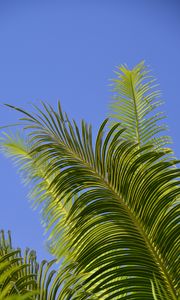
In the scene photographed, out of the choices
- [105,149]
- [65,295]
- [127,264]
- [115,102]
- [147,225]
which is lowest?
[65,295]

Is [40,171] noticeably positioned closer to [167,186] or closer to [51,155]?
[51,155]

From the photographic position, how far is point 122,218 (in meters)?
3.27

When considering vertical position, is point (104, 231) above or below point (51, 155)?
below

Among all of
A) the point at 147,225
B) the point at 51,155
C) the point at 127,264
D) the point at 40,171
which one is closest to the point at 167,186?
the point at 147,225

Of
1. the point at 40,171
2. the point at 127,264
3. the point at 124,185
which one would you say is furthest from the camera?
the point at 40,171

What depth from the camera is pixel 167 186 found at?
10.5 feet

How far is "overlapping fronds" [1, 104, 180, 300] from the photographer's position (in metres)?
3.11

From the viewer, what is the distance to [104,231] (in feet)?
10.5

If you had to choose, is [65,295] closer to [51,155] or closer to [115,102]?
[51,155]

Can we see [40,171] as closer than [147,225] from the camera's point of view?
No

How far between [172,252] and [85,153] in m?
0.81

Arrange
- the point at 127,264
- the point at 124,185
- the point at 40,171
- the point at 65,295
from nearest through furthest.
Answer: the point at 65,295, the point at 127,264, the point at 124,185, the point at 40,171

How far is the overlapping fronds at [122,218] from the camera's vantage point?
3109 millimetres

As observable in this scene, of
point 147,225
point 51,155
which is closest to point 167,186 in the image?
point 147,225
